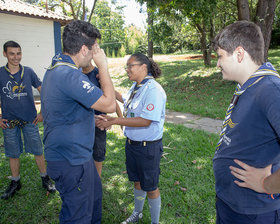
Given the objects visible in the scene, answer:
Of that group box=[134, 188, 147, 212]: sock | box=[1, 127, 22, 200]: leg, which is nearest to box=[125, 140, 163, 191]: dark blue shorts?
box=[134, 188, 147, 212]: sock

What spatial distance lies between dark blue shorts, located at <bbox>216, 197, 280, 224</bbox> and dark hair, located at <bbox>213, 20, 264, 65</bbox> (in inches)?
39.4

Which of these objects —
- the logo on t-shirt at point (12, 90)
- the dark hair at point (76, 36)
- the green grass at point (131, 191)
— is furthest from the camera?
the logo on t-shirt at point (12, 90)

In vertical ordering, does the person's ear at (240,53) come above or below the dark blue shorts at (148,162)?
above

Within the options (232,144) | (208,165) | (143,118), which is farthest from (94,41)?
(208,165)

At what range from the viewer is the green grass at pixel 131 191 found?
326cm

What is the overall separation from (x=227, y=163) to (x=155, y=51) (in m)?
37.9

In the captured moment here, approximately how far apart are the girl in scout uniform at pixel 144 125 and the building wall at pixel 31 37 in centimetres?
893

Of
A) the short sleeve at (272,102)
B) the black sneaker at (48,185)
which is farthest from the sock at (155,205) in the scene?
the short sleeve at (272,102)

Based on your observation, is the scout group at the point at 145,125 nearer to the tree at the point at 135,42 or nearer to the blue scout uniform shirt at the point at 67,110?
the blue scout uniform shirt at the point at 67,110

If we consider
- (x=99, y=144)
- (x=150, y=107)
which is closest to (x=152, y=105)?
(x=150, y=107)

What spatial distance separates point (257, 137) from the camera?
4.64 feet

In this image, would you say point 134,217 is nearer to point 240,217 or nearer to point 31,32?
point 240,217

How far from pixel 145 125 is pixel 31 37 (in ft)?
36.6

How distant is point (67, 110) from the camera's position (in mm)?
1970
